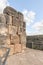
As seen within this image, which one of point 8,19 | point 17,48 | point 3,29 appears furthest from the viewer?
point 17,48

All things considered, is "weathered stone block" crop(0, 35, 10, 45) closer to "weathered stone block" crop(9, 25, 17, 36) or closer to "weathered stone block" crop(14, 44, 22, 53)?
"weathered stone block" crop(9, 25, 17, 36)

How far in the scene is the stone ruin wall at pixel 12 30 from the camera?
7.31m

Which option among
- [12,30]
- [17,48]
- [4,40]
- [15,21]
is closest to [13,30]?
[12,30]

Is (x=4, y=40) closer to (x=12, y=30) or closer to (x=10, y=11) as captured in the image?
(x=12, y=30)

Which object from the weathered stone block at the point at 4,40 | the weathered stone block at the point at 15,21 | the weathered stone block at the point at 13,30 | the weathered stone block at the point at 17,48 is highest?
the weathered stone block at the point at 15,21

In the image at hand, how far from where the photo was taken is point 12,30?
776 cm

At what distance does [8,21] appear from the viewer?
24.6ft

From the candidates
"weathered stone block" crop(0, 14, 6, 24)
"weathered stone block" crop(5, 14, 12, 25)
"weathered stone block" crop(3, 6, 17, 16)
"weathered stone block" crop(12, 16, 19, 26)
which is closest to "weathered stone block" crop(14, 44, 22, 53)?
"weathered stone block" crop(12, 16, 19, 26)

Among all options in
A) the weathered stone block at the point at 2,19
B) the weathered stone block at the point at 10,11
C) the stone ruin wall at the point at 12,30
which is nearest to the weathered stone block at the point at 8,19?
the stone ruin wall at the point at 12,30

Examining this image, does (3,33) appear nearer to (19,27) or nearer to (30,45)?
(19,27)

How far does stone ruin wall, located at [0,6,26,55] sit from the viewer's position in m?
7.31

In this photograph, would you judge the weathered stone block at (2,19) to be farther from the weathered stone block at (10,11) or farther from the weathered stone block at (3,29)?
the weathered stone block at (10,11)

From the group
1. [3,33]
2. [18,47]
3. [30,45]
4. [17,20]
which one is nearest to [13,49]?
A: [18,47]

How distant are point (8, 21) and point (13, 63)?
2.30 meters
